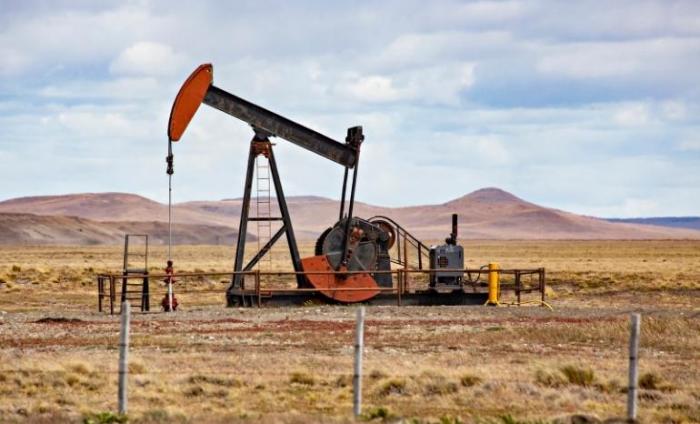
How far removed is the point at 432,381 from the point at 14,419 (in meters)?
4.11

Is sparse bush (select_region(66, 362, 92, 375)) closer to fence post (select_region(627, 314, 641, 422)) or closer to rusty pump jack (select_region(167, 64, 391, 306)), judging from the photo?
fence post (select_region(627, 314, 641, 422))

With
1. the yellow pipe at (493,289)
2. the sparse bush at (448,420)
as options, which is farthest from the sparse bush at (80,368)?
the yellow pipe at (493,289)

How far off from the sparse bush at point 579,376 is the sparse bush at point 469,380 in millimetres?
975

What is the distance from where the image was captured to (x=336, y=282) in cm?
2358

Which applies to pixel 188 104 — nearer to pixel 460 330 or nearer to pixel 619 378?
pixel 460 330

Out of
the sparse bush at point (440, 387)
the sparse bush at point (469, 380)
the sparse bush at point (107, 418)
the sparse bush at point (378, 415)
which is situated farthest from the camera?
the sparse bush at point (469, 380)

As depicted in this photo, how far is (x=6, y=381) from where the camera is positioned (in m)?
12.2

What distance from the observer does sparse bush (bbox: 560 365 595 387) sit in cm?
1232

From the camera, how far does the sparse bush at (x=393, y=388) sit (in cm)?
1172

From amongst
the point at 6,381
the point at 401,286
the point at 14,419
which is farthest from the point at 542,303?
the point at 14,419

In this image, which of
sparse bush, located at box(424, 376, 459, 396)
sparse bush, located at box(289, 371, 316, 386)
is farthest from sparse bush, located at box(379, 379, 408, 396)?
sparse bush, located at box(289, 371, 316, 386)

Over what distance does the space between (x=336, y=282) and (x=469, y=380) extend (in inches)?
458

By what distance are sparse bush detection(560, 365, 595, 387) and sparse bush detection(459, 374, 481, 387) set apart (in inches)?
38.4

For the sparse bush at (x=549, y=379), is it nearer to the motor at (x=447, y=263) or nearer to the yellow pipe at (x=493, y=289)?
the yellow pipe at (x=493, y=289)
